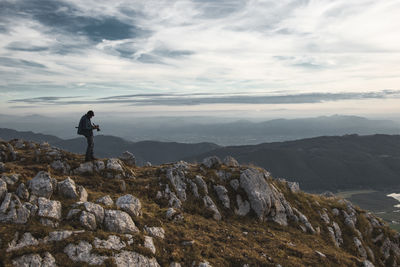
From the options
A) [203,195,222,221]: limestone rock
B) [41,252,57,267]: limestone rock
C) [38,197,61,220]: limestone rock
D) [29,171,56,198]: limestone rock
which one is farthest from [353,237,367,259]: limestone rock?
[29,171,56,198]: limestone rock

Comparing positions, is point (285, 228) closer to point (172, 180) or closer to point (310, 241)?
point (310, 241)

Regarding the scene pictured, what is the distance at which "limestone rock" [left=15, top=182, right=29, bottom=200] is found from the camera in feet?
56.4

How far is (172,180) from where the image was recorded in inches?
1178

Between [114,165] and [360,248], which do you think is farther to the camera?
[360,248]

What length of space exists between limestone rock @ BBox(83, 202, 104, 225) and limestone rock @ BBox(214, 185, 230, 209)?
1571 centimetres

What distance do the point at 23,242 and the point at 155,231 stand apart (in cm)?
785

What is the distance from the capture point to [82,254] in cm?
1338

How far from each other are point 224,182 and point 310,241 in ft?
38.9

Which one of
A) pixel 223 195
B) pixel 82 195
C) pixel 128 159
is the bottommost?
pixel 223 195

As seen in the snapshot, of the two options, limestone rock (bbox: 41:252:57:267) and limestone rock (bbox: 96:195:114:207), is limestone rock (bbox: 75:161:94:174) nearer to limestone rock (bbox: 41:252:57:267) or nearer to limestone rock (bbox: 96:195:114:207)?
limestone rock (bbox: 96:195:114:207)

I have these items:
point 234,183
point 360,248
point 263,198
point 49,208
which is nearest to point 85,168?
point 49,208

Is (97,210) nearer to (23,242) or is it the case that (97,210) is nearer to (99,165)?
(23,242)

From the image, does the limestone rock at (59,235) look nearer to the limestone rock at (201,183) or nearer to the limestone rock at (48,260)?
the limestone rock at (48,260)

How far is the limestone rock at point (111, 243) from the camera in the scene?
14312 mm
